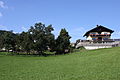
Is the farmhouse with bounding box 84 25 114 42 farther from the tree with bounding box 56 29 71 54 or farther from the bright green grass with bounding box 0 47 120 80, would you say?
the bright green grass with bounding box 0 47 120 80

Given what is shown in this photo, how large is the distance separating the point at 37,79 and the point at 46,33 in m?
54.4

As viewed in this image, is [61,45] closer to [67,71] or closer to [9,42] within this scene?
[9,42]

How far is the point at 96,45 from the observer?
58062mm

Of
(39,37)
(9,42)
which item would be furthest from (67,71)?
(9,42)

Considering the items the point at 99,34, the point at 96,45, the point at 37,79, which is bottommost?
the point at 37,79

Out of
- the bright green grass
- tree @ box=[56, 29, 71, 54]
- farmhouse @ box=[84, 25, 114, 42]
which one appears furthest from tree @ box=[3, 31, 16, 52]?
the bright green grass

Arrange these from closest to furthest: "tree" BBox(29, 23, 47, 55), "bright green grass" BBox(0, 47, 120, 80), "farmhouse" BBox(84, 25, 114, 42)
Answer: "bright green grass" BBox(0, 47, 120, 80), "tree" BBox(29, 23, 47, 55), "farmhouse" BBox(84, 25, 114, 42)

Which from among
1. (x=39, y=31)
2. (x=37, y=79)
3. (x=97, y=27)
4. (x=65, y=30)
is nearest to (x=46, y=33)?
(x=39, y=31)

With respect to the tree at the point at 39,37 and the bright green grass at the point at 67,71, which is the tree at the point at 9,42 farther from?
the bright green grass at the point at 67,71

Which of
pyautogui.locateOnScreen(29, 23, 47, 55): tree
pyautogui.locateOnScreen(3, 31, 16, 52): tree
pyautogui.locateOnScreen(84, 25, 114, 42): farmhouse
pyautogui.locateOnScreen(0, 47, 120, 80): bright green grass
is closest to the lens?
pyautogui.locateOnScreen(0, 47, 120, 80): bright green grass

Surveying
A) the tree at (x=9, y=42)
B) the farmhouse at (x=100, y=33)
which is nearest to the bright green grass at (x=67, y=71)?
the farmhouse at (x=100, y=33)

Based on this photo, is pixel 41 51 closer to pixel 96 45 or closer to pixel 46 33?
pixel 46 33

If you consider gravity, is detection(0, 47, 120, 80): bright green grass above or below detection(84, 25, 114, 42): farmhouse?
below

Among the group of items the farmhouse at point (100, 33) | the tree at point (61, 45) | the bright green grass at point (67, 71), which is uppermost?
the farmhouse at point (100, 33)
